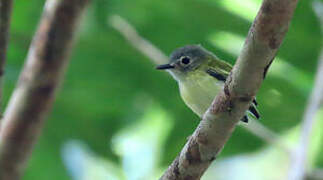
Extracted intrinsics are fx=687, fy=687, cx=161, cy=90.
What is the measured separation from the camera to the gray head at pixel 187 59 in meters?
4.14

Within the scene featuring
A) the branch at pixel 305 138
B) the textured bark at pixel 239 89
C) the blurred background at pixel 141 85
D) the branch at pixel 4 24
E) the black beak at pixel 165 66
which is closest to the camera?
the textured bark at pixel 239 89

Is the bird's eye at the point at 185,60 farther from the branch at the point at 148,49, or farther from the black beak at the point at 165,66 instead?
the branch at the point at 148,49

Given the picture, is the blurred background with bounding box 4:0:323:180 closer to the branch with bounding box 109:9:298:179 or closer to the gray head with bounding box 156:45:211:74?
the branch with bounding box 109:9:298:179

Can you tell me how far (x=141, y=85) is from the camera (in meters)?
5.11

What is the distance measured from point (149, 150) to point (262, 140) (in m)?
0.84

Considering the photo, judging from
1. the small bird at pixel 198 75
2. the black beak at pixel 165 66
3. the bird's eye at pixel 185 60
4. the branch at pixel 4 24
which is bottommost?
the black beak at pixel 165 66

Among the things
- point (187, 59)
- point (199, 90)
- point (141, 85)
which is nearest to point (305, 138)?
point (199, 90)

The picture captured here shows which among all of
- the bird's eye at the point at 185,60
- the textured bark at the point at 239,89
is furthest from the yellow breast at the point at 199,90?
the textured bark at the point at 239,89

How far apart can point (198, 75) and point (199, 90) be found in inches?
8.4

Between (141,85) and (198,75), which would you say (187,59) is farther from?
(141,85)

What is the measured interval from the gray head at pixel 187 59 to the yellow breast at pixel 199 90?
0.22 m

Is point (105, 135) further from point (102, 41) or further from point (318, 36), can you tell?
point (318, 36)

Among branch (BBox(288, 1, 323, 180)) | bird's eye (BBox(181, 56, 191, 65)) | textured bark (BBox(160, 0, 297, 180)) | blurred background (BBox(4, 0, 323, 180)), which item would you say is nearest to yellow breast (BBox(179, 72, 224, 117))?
bird's eye (BBox(181, 56, 191, 65))

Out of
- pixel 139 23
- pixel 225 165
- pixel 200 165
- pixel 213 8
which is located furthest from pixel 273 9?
pixel 225 165
